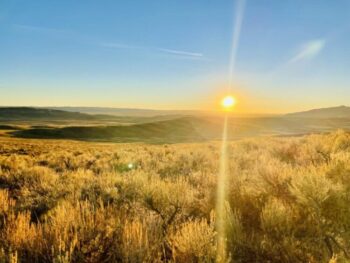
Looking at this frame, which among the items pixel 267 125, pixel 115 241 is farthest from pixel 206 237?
pixel 267 125

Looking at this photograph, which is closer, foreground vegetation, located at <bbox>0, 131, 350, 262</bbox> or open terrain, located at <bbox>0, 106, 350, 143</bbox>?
foreground vegetation, located at <bbox>0, 131, 350, 262</bbox>

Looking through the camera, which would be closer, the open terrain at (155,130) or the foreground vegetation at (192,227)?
the foreground vegetation at (192,227)

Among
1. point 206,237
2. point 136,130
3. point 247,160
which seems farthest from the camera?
point 136,130

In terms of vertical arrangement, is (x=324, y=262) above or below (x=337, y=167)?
below

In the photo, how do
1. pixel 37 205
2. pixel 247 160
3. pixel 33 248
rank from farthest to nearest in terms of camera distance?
pixel 247 160
pixel 37 205
pixel 33 248

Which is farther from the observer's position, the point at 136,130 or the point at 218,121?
the point at 218,121

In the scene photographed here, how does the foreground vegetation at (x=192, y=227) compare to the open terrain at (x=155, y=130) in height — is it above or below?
above

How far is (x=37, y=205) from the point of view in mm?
7051

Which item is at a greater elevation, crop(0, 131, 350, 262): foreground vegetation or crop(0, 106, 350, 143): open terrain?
crop(0, 131, 350, 262): foreground vegetation

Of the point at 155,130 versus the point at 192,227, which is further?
the point at 155,130

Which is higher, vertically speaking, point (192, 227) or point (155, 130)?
point (192, 227)

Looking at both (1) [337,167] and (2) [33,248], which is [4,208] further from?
(1) [337,167]

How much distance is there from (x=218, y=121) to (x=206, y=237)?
126m

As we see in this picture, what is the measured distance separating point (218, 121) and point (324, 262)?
4928 inches
